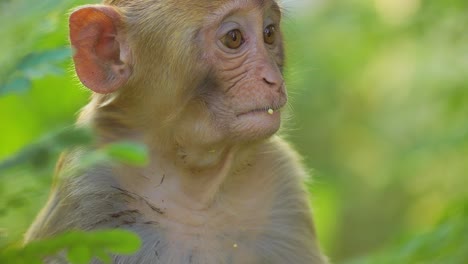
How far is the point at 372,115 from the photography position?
15.2m

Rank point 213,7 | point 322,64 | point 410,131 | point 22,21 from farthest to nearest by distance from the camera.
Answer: point 322,64 → point 410,131 → point 213,7 → point 22,21

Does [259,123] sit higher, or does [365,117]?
[365,117]

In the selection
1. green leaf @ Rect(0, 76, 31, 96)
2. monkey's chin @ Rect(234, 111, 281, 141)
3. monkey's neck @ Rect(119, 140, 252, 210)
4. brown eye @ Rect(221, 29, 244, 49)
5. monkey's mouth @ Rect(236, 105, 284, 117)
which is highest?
brown eye @ Rect(221, 29, 244, 49)

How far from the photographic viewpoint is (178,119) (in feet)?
19.9

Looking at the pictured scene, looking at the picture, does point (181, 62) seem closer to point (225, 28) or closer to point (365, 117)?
point (225, 28)

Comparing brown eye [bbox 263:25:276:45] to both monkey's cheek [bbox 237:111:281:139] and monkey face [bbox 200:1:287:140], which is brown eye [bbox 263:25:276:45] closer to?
monkey face [bbox 200:1:287:140]

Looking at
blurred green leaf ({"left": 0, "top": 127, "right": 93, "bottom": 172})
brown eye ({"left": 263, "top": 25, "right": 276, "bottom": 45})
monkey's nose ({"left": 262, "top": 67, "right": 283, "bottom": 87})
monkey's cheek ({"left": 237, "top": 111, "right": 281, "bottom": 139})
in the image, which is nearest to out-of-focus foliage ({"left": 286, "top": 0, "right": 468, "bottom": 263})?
brown eye ({"left": 263, "top": 25, "right": 276, "bottom": 45})

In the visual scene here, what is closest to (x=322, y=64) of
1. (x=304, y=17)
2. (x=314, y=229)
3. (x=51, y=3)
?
(x=304, y=17)

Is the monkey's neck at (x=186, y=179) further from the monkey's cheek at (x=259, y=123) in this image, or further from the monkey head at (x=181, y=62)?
the monkey's cheek at (x=259, y=123)

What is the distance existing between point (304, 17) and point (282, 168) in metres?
8.27

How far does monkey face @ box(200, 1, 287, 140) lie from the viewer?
18.7ft

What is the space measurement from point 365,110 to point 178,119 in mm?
9288

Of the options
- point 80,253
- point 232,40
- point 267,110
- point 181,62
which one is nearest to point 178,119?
point 181,62

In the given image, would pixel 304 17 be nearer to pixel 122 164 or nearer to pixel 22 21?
pixel 122 164
